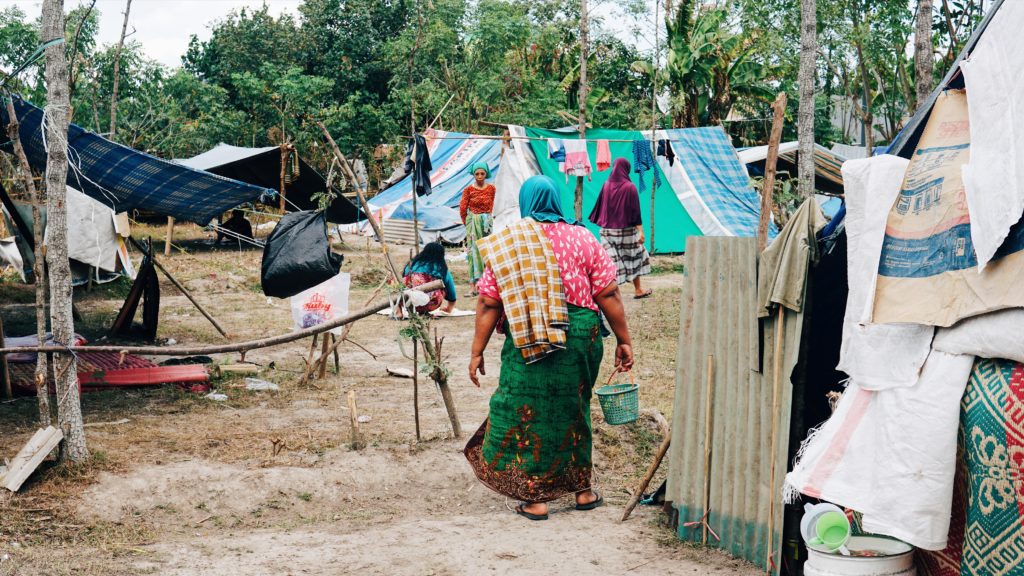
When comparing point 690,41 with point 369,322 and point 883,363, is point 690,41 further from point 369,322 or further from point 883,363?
point 883,363

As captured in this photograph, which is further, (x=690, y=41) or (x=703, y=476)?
(x=690, y=41)

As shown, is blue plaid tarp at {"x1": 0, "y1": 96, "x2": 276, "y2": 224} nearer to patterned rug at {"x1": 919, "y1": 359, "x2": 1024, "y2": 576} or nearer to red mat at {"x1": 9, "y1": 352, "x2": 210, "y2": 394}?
red mat at {"x1": 9, "y1": 352, "x2": 210, "y2": 394}

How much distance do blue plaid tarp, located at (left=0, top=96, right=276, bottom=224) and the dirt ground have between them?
1.34 m

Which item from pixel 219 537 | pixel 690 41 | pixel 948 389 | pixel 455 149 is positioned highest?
pixel 690 41

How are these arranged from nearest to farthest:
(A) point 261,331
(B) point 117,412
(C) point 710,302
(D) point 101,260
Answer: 1. (C) point 710,302
2. (B) point 117,412
3. (D) point 101,260
4. (A) point 261,331

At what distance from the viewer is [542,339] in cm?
405

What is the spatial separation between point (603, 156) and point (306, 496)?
9.88 m

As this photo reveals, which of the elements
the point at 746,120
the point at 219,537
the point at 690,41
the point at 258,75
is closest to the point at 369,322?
the point at 219,537

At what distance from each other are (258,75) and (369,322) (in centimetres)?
2043

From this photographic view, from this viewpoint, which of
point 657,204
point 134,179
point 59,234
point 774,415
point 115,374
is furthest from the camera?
point 657,204

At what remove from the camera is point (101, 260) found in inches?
284

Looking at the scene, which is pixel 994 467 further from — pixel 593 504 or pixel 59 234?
pixel 59 234

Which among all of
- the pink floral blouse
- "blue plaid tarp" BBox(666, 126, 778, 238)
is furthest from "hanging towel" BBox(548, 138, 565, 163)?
the pink floral blouse

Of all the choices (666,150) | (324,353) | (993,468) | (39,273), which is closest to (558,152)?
(666,150)
